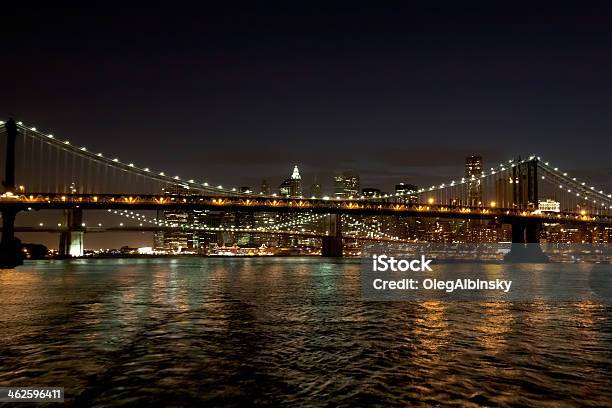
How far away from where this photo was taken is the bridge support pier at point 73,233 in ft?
310

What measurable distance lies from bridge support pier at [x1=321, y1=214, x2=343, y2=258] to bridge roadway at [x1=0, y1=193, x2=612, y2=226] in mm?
19284

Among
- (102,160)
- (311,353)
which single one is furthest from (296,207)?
(311,353)

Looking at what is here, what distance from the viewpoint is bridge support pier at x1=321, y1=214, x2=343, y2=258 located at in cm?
10231

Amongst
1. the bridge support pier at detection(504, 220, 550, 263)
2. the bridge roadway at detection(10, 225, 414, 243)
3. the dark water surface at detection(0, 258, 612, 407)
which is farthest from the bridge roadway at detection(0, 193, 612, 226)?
the dark water surface at detection(0, 258, 612, 407)

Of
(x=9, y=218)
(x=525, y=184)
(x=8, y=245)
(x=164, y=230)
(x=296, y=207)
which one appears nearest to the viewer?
(x=8, y=245)

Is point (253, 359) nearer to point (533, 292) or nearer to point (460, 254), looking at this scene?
point (533, 292)

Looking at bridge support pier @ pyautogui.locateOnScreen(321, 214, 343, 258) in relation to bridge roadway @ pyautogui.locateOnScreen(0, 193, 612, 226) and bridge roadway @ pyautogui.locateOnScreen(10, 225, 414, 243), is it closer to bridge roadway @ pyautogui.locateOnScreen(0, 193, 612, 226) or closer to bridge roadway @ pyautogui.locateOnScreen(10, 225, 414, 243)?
bridge roadway @ pyautogui.locateOnScreen(10, 225, 414, 243)

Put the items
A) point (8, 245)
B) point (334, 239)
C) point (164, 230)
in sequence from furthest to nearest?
point (164, 230) → point (334, 239) → point (8, 245)

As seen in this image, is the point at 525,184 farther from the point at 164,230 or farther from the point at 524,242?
the point at 164,230

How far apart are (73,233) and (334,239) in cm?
4082

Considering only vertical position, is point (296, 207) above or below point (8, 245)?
above

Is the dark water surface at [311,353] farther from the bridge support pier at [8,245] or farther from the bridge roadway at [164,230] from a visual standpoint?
the bridge roadway at [164,230]

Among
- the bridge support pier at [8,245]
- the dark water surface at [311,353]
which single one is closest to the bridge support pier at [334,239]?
the bridge support pier at [8,245]

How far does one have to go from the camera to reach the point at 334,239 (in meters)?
103
